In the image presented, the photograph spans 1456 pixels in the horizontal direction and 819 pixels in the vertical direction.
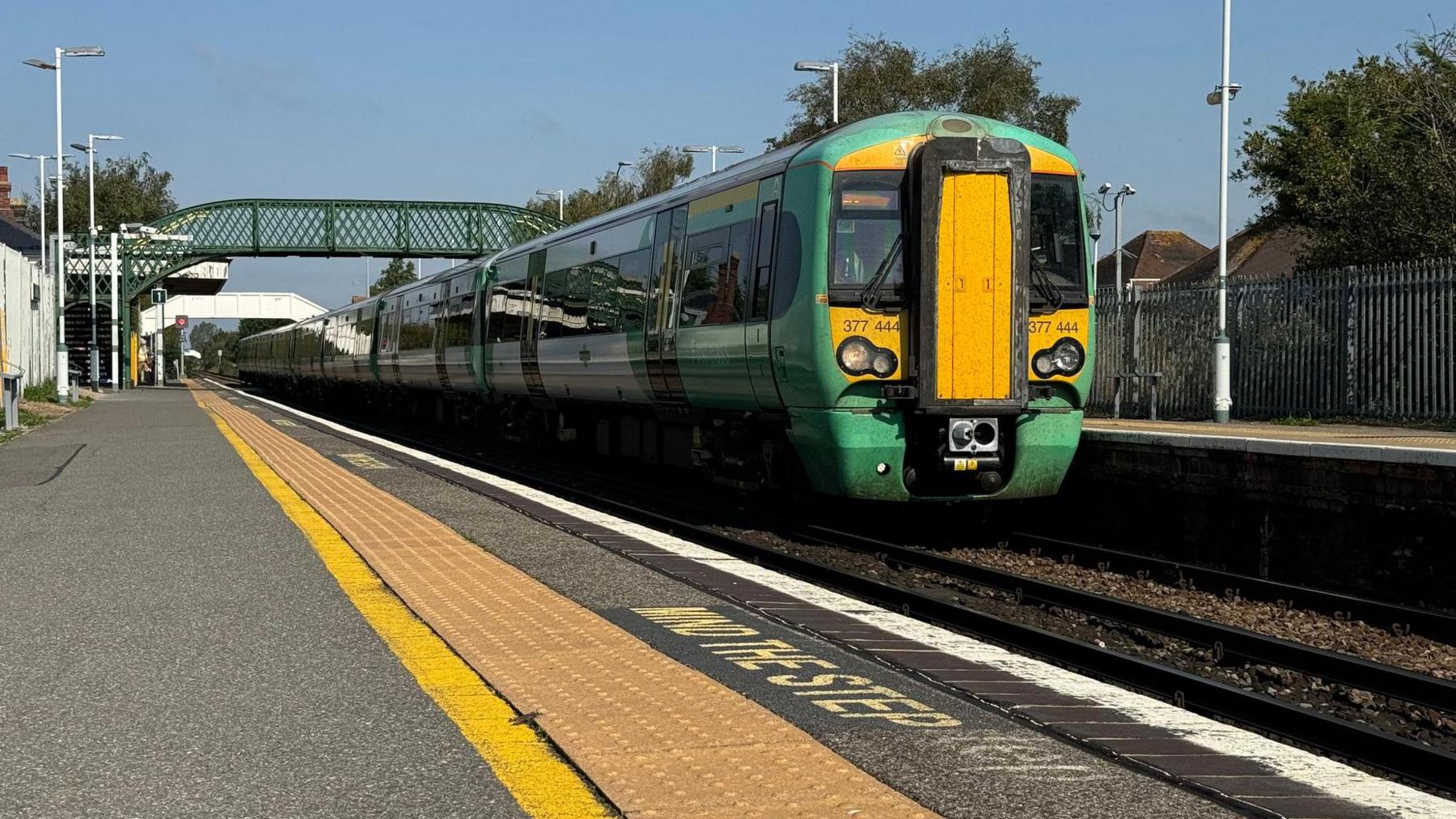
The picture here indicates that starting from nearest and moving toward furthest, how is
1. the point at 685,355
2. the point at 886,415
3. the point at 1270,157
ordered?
the point at 886,415
the point at 685,355
the point at 1270,157

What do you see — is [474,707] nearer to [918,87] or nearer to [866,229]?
[866,229]

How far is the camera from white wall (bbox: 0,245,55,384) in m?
35.2

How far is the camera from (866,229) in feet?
35.8

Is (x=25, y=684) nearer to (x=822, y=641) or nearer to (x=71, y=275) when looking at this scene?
Answer: (x=822, y=641)

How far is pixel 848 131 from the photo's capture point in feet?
36.6

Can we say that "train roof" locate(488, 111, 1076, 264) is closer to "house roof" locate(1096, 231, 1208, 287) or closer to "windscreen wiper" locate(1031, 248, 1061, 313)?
"windscreen wiper" locate(1031, 248, 1061, 313)

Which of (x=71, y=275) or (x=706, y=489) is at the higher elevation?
(x=71, y=275)

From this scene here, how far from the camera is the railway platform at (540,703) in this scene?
4.38 m

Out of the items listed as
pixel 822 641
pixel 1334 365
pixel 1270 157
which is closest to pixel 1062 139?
pixel 1270 157

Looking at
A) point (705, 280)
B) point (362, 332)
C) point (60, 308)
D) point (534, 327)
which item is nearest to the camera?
point (705, 280)

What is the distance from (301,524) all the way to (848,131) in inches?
193

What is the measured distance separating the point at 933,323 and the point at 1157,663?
4.07 meters

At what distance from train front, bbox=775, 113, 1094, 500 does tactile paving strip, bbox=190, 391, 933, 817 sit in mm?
2895

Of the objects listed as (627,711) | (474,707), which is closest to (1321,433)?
(627,711)
